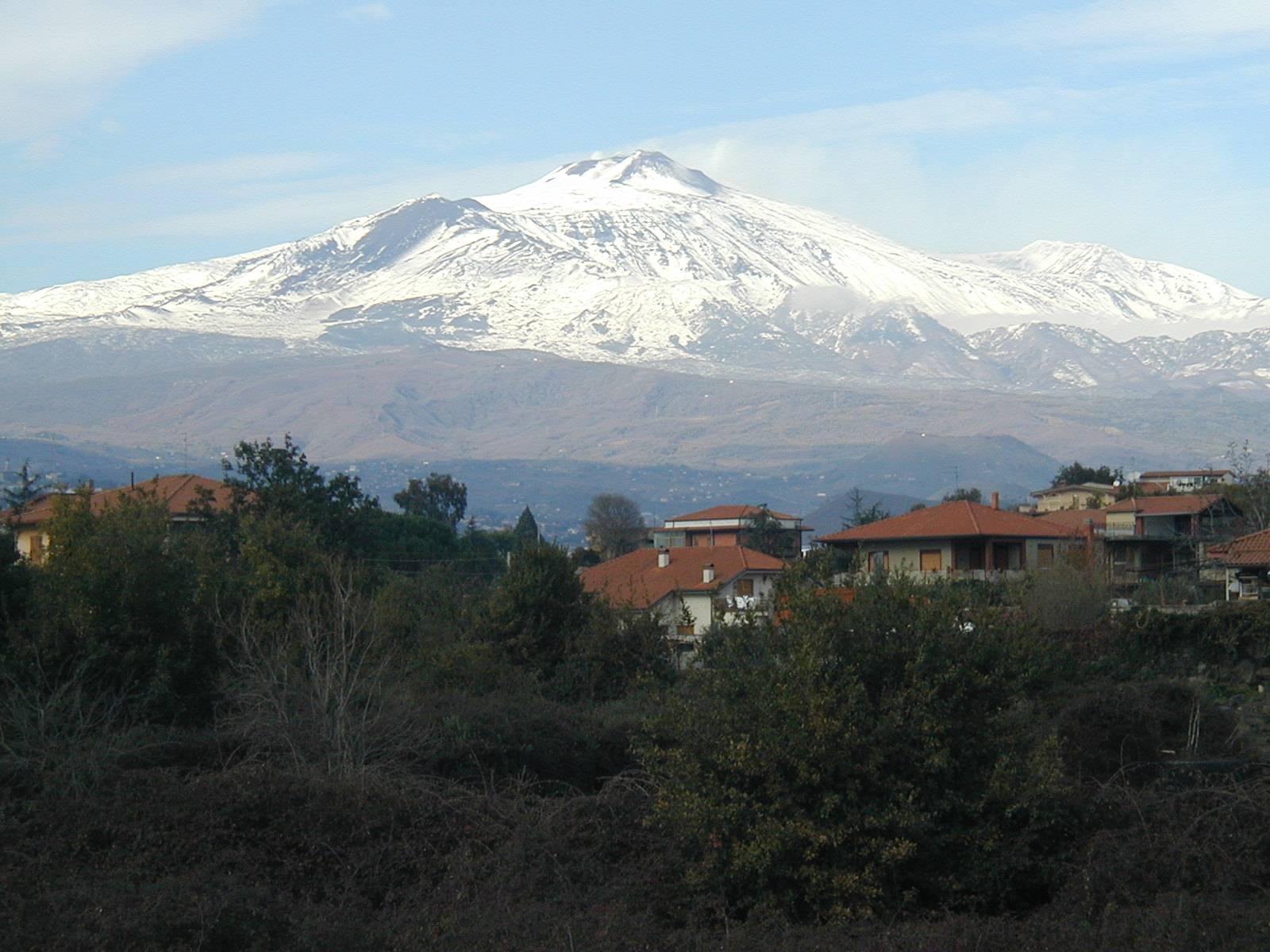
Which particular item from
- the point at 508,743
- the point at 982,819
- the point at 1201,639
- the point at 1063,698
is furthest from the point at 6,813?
the point at 1201,639

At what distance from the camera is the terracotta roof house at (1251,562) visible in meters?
41.6

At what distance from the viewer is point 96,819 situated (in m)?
15.2

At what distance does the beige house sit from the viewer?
92750 mm

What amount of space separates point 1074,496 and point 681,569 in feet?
153

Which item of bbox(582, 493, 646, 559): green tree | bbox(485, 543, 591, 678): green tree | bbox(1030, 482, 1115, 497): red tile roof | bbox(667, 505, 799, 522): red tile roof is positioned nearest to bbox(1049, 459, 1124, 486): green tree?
bbox(1030, 482, 1115, 497): red tile roof

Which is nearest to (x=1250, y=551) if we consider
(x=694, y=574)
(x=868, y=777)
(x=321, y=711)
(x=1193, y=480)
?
(x=694, y=574)

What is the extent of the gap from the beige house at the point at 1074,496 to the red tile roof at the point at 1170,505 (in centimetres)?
1652

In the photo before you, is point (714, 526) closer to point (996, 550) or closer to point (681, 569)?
point (996, 550)

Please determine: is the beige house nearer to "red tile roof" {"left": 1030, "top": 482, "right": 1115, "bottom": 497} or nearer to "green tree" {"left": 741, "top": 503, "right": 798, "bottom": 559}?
"red tile roof" {"left": 1030, "top": 482, "right": 1115, "bottom": 497}

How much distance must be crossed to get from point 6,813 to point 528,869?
17.7ft

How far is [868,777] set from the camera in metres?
13.4

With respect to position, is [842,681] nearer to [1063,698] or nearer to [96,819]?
[96,819]

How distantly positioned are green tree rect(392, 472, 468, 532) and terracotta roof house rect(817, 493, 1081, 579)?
54.2 metres

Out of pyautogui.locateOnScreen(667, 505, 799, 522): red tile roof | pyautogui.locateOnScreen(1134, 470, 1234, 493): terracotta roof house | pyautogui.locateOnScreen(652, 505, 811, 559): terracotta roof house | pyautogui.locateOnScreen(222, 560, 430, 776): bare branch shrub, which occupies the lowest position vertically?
pyautogui.locateOnScreen(652, 505, 811, 559): terracotta roof house
